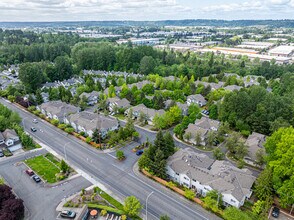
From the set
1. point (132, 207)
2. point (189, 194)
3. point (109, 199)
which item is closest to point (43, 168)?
point (109, 199)

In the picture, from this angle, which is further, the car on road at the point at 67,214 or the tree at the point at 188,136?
the tree at the point at 188,136

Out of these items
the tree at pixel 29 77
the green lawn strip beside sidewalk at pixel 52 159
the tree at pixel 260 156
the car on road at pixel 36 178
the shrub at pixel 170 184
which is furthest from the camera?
the tree at pixel 29 77

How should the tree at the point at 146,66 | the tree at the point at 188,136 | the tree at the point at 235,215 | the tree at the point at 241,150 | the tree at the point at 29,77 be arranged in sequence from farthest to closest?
the tree at the point at 146,66 → the tree at the point at 29,77 → the tree at the point at 188,136 → the tree at the point at 241,150 → the tree at the point at 235,215

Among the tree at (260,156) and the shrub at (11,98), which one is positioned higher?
the tree at (260,156)

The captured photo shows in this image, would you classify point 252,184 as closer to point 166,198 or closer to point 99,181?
point 166,198

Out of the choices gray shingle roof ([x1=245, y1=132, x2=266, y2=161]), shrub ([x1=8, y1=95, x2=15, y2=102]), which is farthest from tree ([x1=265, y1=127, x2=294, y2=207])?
shrub ([x1=8, y1=95, x2=15, y2=102])

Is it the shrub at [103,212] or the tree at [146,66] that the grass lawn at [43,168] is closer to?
the shrub at [103,212]

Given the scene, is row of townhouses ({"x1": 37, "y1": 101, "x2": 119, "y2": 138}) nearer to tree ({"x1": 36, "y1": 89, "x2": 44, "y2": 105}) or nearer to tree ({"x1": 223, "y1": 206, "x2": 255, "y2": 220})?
tree ({"x1": 36, "y1": 89, "x2": 44, "y2": 105})

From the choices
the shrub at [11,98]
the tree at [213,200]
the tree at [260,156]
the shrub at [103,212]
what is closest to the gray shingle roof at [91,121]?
the shrub at [103,212]
